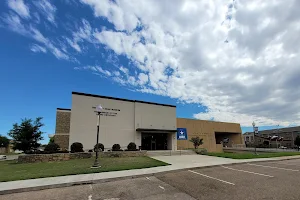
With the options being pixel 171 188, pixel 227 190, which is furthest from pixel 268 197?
pixel 171 188

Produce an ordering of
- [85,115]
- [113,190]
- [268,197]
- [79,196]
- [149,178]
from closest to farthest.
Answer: [268,197], [79,196], [113,190], [149,178], [85,115]

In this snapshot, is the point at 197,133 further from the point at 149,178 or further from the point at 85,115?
the point at 149,178

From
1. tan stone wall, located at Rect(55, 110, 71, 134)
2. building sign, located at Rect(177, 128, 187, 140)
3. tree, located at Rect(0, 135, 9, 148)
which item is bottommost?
tree, located at Rect(0, 135, 9, 148)

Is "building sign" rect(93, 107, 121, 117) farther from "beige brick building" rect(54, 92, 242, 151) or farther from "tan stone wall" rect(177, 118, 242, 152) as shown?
"tan stone wall" rect(177, 118, 242, 152)

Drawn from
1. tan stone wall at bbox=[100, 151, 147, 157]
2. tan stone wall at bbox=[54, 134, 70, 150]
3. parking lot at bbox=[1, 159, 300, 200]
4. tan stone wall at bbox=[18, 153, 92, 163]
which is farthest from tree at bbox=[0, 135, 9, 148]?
parking lot at bbox=[1, 159, 300, 200]

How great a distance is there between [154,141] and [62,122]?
15838 mm

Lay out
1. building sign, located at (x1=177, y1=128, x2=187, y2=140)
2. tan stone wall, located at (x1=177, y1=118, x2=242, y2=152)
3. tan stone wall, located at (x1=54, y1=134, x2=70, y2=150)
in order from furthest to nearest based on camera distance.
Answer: tan stone wall, located at (x1=177, y1=118, x2=242, y2=152) → building sign, located at (x1=177, y1=128, x2=187, y2=140) → tan stone wall, located at (x1=54, y1=134, x2=70, y2=150)

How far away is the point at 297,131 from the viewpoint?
3130 inches

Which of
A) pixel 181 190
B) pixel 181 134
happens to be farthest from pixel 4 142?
pixel 181 190

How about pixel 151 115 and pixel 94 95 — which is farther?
pixel 151 115

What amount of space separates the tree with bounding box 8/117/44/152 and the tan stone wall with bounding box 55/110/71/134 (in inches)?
231

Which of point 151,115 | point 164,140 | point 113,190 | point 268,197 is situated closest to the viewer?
point 268,197

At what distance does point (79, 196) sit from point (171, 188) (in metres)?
3.60

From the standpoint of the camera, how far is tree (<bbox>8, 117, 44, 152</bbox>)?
22.1 meters
